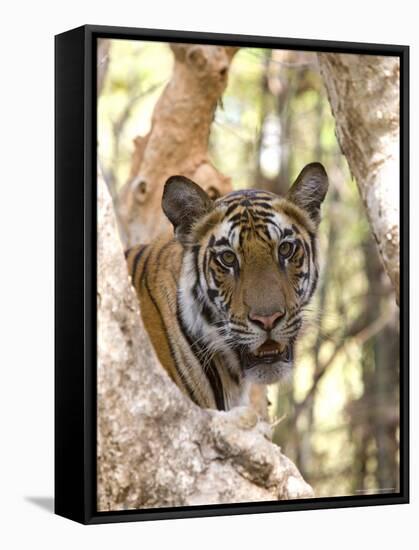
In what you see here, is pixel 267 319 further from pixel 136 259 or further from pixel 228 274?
pixel 136 259

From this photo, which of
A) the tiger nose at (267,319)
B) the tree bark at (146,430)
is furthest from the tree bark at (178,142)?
the tiger nose at (267,319)

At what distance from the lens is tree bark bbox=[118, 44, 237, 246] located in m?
6.14

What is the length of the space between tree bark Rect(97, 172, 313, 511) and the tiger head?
0.26m

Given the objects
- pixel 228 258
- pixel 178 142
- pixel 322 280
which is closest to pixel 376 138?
pixel 322 280

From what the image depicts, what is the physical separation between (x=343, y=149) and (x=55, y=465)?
1.88 metres

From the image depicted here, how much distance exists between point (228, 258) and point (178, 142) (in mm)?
750

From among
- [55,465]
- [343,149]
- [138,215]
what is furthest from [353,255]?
[55,465]

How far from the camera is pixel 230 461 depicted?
6.17 metres

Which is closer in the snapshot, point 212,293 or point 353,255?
point 212,293

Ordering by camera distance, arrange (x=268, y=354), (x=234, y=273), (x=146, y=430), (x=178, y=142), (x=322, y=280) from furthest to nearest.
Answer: (x=178, y=142)
(x=322, y=280)
(x=268, y=354)
(x=234, y=273)
(x=146, y=430)

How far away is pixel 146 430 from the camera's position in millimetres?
5984

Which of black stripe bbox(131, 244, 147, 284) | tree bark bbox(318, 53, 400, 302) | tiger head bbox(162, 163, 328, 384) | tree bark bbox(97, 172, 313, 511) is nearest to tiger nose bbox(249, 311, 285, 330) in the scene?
tiger head bbox(162, 163, 328, 384)

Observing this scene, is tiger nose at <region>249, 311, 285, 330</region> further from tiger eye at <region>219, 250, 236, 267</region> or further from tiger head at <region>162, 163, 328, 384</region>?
tiger eye at <region>219, 250, 236, 267</region>

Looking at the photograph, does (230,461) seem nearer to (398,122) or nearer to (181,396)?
(181,396)
